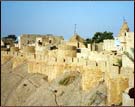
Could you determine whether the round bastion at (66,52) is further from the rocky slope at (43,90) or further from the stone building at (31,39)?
the stone building at (31,39)

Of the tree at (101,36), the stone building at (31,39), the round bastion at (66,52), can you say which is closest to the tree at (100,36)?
the tree at (101,36)

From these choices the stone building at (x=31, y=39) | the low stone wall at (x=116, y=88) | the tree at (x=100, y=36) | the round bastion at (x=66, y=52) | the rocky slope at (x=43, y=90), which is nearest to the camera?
the low stone wall at (x=116, y=88)

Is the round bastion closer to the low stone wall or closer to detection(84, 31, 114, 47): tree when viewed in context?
the low stone wall

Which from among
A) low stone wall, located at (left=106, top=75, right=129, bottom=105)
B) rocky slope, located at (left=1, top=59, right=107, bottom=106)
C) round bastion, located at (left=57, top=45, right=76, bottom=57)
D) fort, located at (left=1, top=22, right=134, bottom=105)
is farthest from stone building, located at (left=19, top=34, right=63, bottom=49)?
low stone wall, located at (left=106, top=75, right=129, bottom=105)

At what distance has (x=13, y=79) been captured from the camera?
24.2 metres

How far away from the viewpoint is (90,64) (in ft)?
52.8

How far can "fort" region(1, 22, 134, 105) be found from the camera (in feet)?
39.3

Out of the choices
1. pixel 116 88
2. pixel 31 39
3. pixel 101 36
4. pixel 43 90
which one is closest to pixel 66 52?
pixel 43 90

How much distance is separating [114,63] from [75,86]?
3214 millimetres

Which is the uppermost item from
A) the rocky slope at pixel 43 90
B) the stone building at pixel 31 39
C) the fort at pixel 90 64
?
the stone building at pixel 31 39

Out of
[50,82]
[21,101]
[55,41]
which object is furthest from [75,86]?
[55,41]

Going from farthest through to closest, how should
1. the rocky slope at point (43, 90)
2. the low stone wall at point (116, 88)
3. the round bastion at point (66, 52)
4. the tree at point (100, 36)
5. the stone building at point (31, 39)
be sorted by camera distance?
the tree at point (100, 36) < the stone building at point (31, 39) < the round bastion at point (66, 52) < the rocky slope at point (43, 90) < the low stone wall at point (116, 88)

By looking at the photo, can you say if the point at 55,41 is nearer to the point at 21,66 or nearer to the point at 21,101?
the point at 21,66

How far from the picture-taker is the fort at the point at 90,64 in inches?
471
